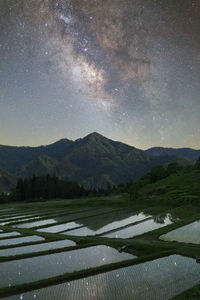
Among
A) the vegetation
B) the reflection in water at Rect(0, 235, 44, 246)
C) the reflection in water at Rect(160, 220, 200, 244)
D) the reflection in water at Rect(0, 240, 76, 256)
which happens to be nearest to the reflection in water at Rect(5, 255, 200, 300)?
the reflection in water at Rect(160, 220, 200, 244)

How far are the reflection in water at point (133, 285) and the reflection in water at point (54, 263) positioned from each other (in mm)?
2450

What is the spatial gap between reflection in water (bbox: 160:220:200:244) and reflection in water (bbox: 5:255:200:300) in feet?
27.7

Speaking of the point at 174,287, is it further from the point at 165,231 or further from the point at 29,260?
the point at 165,231

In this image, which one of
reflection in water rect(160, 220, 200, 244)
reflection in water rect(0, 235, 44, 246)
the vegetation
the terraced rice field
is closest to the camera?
the terraced rice field

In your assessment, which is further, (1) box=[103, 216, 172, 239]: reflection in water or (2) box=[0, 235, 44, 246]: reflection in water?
(1) box=[103, 216, 172, 239]: reflection in water

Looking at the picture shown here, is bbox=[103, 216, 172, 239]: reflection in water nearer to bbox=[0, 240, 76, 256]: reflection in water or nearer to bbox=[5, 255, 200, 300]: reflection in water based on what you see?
bbox=[0, 240, 76, 256]: reflection in water

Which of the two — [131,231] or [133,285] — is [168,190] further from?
[133,285]

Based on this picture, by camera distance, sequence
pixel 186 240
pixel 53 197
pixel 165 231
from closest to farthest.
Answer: pixel 186 240 → pixel 165 231 → pixel 53 197

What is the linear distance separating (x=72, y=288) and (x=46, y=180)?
117234mm

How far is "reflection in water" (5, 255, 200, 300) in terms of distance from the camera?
13328 mm

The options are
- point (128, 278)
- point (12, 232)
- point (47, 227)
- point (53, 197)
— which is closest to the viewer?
point (128, 278)

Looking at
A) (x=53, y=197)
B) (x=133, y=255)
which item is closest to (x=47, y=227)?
(x=133, y=255)

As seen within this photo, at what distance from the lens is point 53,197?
405 feet

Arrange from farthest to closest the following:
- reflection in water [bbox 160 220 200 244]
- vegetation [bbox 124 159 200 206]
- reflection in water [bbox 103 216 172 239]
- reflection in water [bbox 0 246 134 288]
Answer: vegetation [bbox 124 159 200 206], reflection in water [bbox 103 216 172 239], reflection in water [bbox 160 220 200 244], reflection in water [bbox 0 246 134 288]
